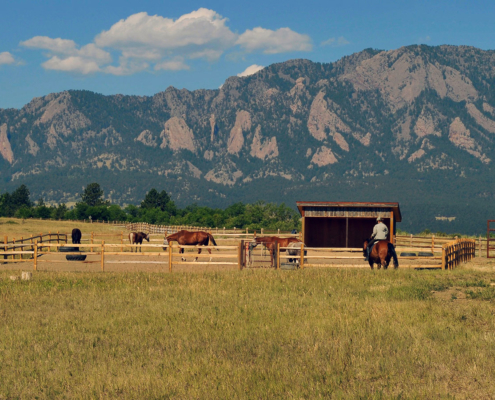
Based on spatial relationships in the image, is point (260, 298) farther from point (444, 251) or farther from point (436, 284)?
point (444, 251)

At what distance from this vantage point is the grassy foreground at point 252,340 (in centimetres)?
868

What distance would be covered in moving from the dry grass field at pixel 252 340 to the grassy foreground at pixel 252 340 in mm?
30

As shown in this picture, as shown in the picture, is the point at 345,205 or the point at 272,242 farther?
the point at 345,205

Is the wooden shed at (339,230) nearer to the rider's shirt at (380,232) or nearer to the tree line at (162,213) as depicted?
the rider's shirt at (380,232)

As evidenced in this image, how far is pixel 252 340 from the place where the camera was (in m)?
11.0

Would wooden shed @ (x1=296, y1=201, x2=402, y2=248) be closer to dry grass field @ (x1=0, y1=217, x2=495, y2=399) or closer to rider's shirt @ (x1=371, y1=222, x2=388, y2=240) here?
rider's shirt @ (x1=371, y1=222, x2=388, y2=240)

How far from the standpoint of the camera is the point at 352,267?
72.0 ft

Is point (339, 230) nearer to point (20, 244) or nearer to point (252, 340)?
point (20, 244)

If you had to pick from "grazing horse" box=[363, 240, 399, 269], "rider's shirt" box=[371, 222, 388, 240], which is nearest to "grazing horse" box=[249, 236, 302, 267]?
"grazing horse" box=[363, 240, 399, 269]

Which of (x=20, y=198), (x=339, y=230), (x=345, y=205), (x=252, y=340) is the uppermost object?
(x=20, y=198)

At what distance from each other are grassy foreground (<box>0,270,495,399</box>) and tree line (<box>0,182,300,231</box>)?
92875 mm

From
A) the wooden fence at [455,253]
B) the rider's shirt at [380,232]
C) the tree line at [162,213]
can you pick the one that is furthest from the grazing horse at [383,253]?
the tree line at [162,213]

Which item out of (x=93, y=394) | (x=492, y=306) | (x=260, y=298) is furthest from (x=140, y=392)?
(x=492, y=306)

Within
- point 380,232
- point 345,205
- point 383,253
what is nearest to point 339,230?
point 345,205
